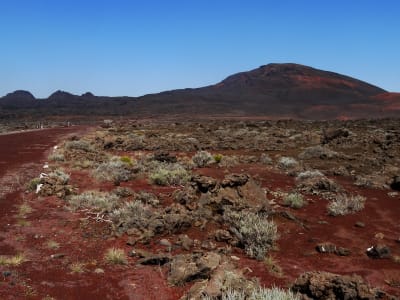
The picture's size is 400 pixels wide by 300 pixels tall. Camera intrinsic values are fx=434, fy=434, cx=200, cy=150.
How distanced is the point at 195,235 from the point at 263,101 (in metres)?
88.1

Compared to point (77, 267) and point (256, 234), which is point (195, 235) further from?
point (77, 267)

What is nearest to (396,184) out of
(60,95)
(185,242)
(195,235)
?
(195,235)

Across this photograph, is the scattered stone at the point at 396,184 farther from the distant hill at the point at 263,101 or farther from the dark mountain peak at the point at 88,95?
the dark mountain peak at the point at 88,95

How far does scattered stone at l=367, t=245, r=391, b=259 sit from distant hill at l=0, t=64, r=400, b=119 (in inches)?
2667

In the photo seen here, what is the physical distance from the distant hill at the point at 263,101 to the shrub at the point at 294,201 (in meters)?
64.5

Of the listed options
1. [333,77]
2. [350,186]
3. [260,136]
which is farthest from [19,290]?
[333,77]

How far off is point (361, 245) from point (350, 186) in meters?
5.75

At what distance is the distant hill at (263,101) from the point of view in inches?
3199

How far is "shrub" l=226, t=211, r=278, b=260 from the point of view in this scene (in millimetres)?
7535

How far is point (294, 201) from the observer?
1073 centimetres

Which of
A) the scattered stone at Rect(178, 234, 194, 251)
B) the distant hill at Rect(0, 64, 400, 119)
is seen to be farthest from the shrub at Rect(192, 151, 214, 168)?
the distant hill at Rect(0, 64, 400, 119)

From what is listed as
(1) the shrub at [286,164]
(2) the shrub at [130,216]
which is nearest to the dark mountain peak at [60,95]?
(1) the shrub at [286,164]

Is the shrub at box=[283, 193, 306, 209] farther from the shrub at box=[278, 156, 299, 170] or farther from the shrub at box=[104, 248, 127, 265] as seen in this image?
the shrub at box=[278, 156, 299, 170]

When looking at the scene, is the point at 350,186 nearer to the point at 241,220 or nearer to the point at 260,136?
the point at 241,220
